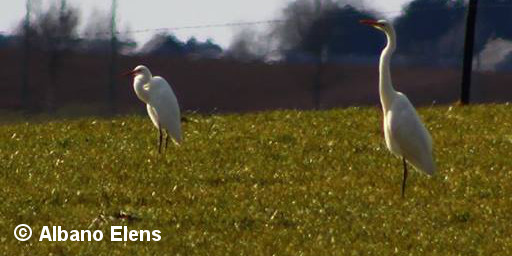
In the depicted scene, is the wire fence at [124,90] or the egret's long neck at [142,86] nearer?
the egret's long neck at [142,86]

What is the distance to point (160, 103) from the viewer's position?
29.8 metres

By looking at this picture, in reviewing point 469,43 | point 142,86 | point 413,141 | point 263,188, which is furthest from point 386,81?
point 469,43

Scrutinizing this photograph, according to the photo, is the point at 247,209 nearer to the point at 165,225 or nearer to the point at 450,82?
the point at 165,225

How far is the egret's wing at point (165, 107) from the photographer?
29.0 metres

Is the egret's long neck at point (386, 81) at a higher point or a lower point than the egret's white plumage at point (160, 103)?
higher

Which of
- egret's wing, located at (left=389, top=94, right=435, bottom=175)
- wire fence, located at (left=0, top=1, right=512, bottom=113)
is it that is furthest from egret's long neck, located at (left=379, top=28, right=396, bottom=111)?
wire fence, located at (left=0, top=1, right=512, bottom=113)

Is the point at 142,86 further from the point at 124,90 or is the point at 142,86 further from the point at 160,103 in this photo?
the point at 124,90

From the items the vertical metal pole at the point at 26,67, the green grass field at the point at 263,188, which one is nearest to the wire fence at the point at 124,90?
the vertical metal pole at the point at 26,67

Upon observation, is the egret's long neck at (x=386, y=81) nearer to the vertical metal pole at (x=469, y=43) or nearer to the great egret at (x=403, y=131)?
the great egret at (x=403, y=131)

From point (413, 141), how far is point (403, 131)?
0.21 m

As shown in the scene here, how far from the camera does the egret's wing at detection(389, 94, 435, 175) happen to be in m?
23.6

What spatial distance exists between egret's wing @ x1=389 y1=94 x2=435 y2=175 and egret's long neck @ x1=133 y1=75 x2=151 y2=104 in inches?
307

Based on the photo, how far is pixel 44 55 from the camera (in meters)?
64.2

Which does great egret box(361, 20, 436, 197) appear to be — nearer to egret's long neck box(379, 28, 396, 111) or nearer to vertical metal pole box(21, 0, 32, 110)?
egret's long neck box(379, 28, 396, 111)
